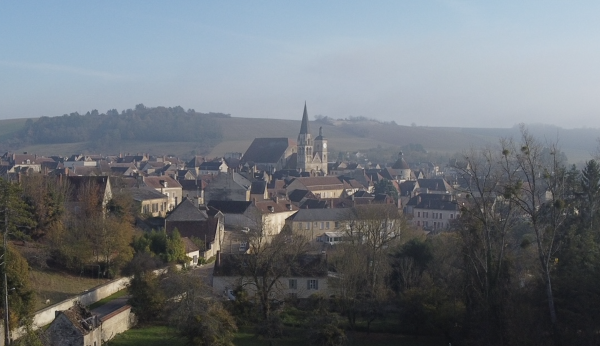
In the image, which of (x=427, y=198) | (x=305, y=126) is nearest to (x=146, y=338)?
(x=427, y=198)

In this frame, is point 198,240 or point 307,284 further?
point 198,240

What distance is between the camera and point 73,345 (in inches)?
1016

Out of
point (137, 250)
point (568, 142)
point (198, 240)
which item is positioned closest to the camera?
point (137, 250)

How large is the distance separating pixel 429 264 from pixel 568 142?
5733 inches

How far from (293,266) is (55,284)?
12337 millimetres

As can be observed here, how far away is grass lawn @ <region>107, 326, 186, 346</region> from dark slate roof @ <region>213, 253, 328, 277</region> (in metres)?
6.07

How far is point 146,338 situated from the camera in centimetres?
3016

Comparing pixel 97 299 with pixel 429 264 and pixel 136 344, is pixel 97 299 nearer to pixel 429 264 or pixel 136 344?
pixel 136 344

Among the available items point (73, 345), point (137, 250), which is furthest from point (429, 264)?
point (73, 345)

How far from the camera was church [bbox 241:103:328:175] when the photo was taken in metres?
120

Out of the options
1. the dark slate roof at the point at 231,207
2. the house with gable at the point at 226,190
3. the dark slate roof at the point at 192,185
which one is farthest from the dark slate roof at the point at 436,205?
the dark slate roof at the point at 192,185

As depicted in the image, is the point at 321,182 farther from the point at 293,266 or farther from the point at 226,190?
the point at 293,266

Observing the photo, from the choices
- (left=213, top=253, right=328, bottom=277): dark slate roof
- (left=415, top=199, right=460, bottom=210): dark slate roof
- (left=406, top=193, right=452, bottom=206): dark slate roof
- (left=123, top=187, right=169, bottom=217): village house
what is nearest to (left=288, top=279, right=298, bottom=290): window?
(left=213, top=253, right=328, bottom=277): dark slate roof

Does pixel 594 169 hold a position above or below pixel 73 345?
above
